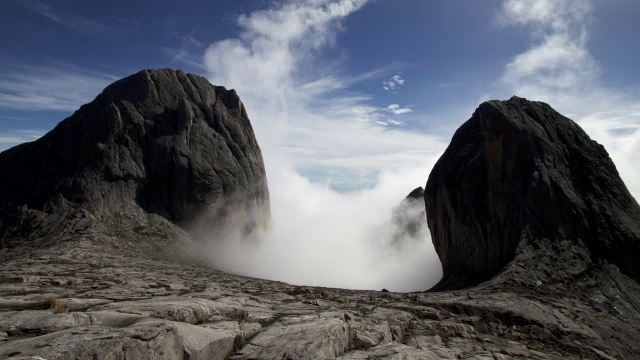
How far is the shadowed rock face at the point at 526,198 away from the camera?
23.6m

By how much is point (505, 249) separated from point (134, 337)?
68.9 feet

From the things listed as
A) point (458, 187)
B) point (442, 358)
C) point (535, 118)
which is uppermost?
point (535, 118)

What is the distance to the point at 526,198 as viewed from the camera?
80.9 ft

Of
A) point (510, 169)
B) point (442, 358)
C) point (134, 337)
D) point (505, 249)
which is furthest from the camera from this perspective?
point (510, 169)

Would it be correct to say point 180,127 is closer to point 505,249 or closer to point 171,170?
point 171,170

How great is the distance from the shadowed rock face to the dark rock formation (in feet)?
74.2

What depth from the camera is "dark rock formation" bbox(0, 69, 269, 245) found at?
117 feet

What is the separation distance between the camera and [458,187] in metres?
29.2

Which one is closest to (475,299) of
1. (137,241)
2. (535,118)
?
(535,118)

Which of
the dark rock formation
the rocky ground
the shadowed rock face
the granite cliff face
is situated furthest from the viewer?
the dark rock formation

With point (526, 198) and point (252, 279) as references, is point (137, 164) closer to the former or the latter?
point (252, 279)

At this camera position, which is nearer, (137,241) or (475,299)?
(475,299)

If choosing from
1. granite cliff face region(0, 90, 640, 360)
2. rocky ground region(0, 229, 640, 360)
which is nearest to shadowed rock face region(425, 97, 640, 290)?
granite cliff face region(0, 90, 640, 360)

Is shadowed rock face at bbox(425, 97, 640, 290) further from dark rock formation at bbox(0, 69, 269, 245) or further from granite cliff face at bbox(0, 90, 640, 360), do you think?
dark rock formation at bbox(0, 69, 269, 245)
